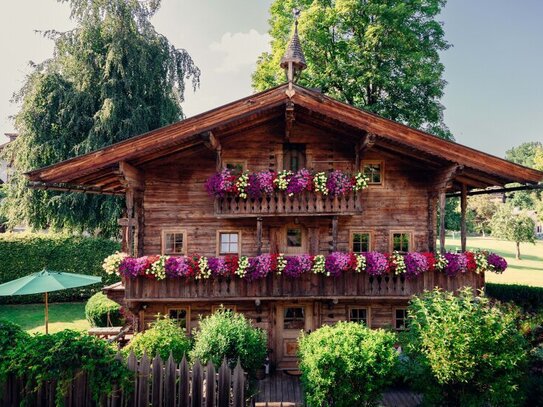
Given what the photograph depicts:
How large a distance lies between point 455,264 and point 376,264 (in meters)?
2.72

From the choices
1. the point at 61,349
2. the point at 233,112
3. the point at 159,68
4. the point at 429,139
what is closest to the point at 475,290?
the point at 429,139

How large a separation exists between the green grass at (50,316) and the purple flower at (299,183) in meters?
12.4

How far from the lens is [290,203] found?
37.4 ft

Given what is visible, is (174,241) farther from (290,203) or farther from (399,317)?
(399,317)

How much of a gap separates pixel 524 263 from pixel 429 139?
140 ft

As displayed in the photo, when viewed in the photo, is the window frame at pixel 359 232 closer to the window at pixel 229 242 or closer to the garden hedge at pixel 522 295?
the window at pixel 229 242

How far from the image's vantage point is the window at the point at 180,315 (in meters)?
12.4

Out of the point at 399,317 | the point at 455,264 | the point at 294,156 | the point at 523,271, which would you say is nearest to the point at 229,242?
the point at 294,156

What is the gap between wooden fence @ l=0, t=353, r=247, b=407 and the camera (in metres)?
6.84

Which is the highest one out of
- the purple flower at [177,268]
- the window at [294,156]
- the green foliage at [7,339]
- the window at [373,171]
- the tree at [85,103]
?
the tree at [85,103]

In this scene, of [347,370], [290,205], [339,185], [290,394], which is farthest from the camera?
[290,205]

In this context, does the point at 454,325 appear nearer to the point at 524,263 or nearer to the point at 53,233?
the point at 53,233

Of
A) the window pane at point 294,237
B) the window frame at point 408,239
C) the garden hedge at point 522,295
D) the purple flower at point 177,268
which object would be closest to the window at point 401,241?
the window frame at point 408,239

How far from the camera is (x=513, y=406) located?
24.3 feet
